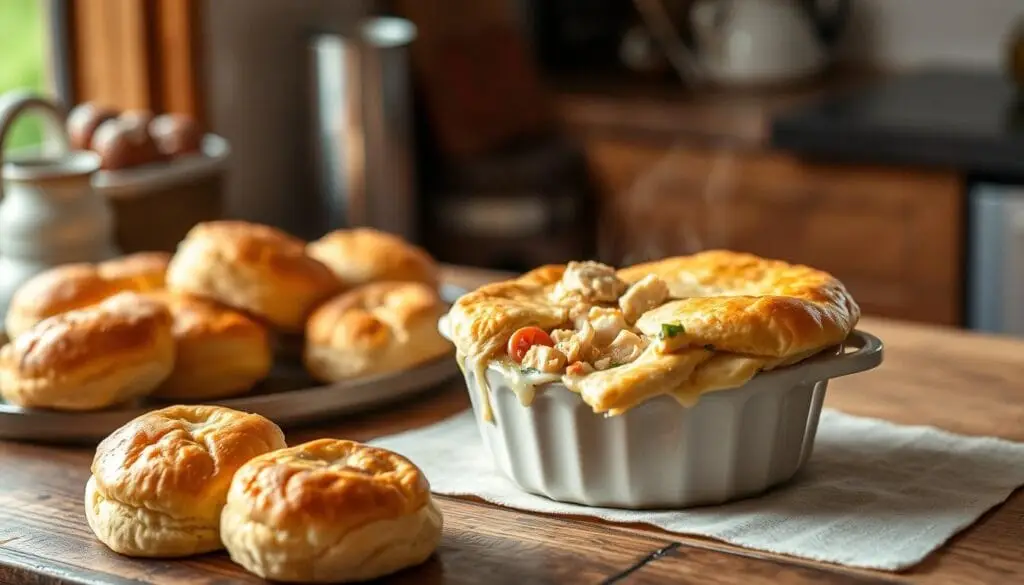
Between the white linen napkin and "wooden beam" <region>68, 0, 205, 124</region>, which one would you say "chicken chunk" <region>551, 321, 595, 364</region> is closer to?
the white linen napkin

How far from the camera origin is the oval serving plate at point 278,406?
1176mm

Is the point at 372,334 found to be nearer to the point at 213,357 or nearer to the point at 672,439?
the point at 213,357

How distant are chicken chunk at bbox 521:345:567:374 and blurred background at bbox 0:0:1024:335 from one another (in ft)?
5.14

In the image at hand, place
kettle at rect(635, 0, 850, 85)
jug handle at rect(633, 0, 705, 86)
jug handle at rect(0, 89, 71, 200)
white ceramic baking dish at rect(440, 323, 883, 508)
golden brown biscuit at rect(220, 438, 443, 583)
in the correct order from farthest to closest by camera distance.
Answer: jug handle at rect(633, 0, 705, 86) → kettle at rect(635, 0, 850, 85) → jug handle at rect(0, 89, 71, 200) → white ceramic baking dish at rect(440, 323, 883, 508) → golden brown biscuit at rect(220, 438, 443, 583)

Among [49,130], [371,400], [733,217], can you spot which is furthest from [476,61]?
[371,400]

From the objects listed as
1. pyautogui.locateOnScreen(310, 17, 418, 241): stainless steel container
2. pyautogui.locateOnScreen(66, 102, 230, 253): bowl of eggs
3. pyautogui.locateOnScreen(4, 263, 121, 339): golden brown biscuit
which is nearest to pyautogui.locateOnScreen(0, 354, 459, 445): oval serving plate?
pyautogui.locateOnScreen(4, 263, 121, 339): golden brown biscuit

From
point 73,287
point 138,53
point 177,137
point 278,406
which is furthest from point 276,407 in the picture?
point 138,53

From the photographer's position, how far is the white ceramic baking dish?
3.27 feet

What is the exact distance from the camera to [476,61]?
2.93 meters

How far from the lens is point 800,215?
2.65m

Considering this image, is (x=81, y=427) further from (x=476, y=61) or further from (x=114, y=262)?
(x=476, y=61)

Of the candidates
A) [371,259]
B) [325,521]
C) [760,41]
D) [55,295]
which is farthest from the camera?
[760,41]

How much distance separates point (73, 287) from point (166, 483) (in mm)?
432

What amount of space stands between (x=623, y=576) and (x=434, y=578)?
115 millimetres
